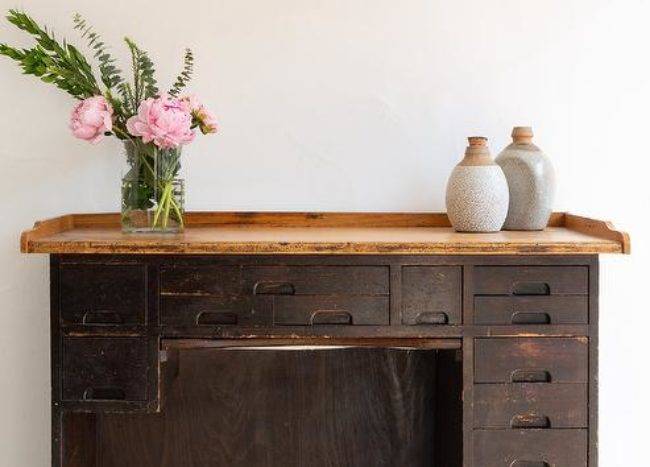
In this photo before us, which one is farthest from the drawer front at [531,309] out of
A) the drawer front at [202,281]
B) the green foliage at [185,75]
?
the green foliage at [185,75]

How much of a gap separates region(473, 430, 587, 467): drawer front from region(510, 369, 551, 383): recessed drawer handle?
0.36 ft

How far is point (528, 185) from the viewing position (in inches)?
82.6

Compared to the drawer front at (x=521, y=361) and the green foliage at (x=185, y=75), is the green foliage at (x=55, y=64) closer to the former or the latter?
the green foliage at (x=185, y=75)

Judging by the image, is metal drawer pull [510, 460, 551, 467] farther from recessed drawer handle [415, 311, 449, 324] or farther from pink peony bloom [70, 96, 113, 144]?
pink peony bloom [70, 96, 113, 144]

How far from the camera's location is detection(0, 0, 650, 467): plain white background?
2.28 metres

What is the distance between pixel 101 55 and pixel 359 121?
0.69 m

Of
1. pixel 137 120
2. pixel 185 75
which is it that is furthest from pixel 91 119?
pixel 185 75

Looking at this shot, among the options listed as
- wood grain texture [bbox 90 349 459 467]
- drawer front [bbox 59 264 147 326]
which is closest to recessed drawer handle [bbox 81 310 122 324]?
drawer front [bbox 59 264 147 326]

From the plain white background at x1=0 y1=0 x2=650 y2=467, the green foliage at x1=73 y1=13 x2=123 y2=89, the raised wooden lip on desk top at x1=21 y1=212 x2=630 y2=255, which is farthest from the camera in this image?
the plain white background at x1=0 y1=0 x2=650 y2=467

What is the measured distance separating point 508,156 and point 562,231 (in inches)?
9.1

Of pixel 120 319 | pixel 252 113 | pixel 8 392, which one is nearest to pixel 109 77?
→ pixel 252 113

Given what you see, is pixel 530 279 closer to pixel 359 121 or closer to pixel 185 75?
pixel 359 121

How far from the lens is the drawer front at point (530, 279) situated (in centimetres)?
187

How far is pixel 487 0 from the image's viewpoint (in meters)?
2.30
